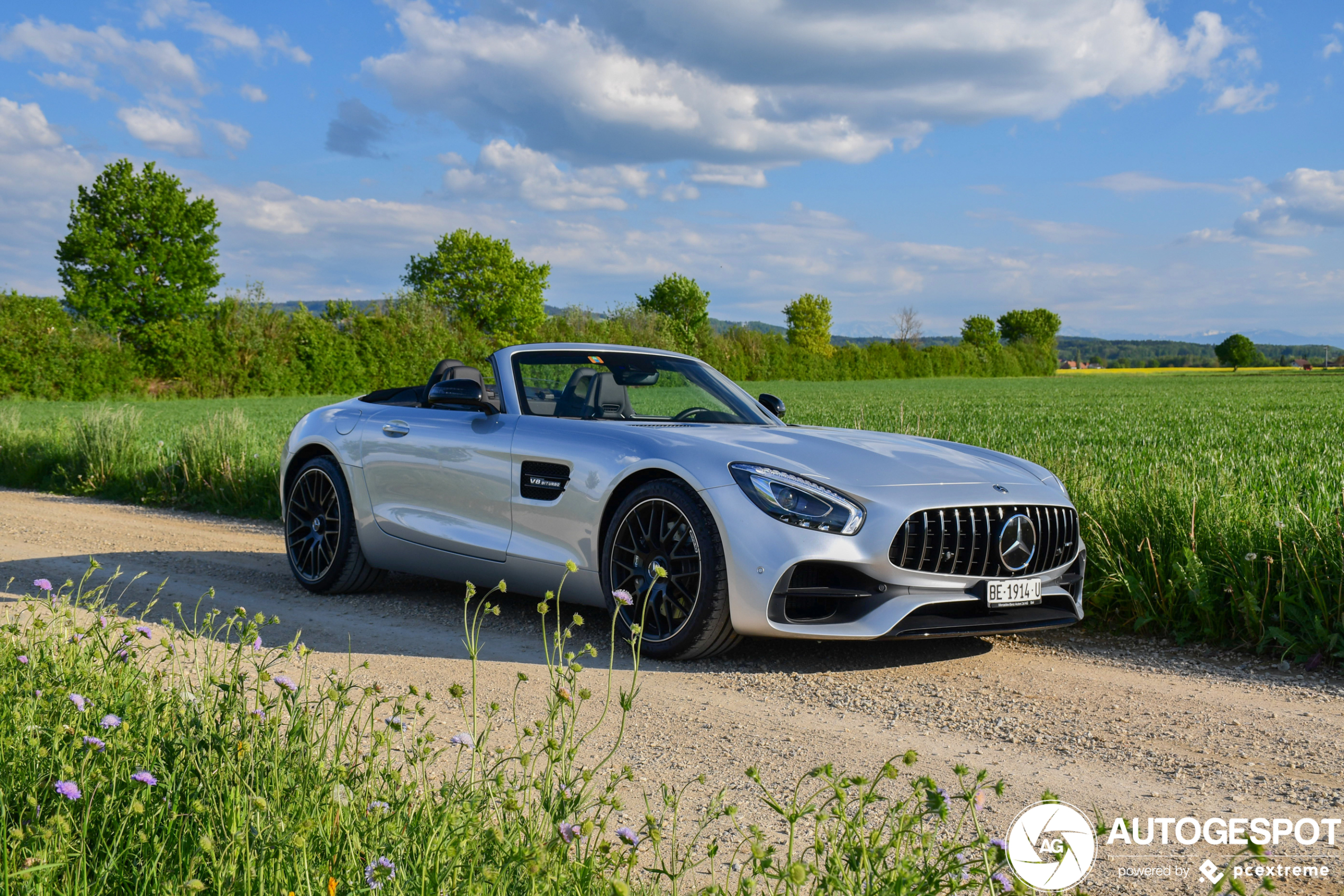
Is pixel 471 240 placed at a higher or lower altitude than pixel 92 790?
higher

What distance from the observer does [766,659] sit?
5.06 m

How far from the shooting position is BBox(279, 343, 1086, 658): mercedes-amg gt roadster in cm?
457

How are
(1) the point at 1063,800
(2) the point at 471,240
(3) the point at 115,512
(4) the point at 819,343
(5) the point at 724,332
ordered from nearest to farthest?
(1) the point at 1063,800 < (3) the point at 115,512 < (5) the point at 724,332 < (2) the point at 471,240 < (4) the point at 819,343

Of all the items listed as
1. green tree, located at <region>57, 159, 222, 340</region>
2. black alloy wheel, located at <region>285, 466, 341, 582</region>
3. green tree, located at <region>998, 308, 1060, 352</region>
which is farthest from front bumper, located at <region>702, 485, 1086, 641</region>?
green tree, located at <region>998, 308, 1060, 352</region>

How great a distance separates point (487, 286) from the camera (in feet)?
276

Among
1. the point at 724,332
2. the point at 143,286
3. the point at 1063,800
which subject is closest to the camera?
the point at 1063,800

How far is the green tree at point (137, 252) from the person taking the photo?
55031mm

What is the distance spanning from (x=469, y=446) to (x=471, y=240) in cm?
8166

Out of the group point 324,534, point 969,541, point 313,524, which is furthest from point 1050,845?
point 313,524

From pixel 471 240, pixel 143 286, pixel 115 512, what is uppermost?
pixel 471 240

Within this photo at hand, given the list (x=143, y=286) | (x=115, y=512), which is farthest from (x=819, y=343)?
(x=115, y=512)

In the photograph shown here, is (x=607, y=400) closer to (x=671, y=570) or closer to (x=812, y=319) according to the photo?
(x=671, y=570)

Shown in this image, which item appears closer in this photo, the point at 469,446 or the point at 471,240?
the point at 469,446

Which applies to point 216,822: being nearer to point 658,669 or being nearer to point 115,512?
point 658,669
